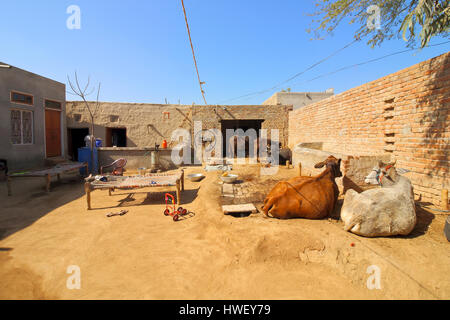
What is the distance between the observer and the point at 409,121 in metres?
4.75

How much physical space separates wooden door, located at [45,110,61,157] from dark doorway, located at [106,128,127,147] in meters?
2.45

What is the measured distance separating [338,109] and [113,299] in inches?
328

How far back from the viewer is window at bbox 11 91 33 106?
8.98 meters

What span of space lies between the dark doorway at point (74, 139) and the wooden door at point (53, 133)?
1.42 metres

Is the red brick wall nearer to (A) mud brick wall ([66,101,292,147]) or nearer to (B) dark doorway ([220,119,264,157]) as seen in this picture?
(A) mud brick wall ([66,101,292,147])

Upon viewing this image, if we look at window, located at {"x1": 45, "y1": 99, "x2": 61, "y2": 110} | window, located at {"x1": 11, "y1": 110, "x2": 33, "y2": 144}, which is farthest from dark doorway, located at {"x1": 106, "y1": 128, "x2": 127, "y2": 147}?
window, located at {"x1": 11, "y1": 110, "x2": 33, "y2": 144}

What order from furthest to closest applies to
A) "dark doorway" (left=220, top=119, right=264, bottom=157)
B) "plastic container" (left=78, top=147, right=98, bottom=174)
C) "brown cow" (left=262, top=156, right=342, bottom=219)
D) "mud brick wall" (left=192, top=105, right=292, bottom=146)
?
"dark doorway" (left=220, top=119, right=264, bottom=157) → "mud brick wall" (left=192, top=105, right=292, bottom=146) → "plastic container" (left=78, top=147, right=98, bottom=174) → "brown cow" (left=262, top=156, right=342, bottom=219)

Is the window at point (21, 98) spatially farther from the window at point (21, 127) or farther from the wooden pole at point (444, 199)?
the wooden pole at point (444, 199)

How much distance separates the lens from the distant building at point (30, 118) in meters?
8.67

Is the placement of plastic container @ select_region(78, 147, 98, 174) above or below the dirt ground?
above

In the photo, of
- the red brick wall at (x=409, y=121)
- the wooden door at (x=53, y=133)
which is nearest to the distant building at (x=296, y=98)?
the red brick wall at (x=409, y=121)

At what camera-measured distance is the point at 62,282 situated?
2588mm
